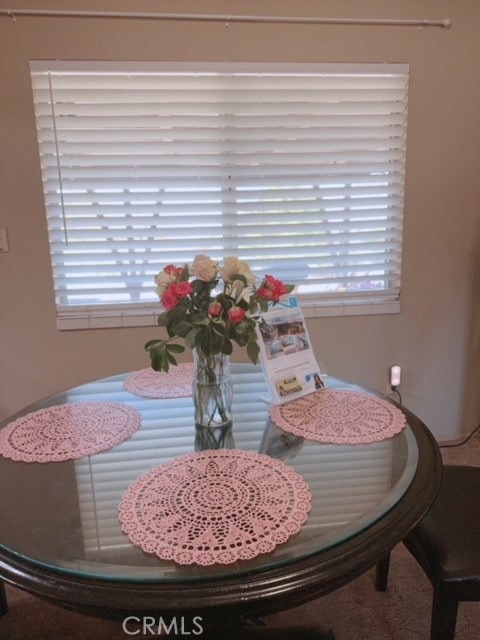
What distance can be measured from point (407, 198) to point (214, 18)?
121cm

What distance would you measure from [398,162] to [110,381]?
1.71 m

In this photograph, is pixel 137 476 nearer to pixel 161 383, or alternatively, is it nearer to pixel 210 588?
pixel 210 588

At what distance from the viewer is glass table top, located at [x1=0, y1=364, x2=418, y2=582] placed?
84cm

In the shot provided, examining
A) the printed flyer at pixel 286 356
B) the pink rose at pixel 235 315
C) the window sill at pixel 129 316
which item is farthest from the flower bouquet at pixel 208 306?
the window sill at pixel 129 316

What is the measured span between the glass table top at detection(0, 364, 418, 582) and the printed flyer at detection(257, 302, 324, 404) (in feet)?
0.29

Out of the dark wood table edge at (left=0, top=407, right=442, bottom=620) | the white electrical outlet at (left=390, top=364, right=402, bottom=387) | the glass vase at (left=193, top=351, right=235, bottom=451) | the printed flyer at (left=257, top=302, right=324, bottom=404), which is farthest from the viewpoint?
the white electrical outlet at (left=390, top=364, right=402, bottom=387)

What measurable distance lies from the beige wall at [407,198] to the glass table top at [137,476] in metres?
1.17

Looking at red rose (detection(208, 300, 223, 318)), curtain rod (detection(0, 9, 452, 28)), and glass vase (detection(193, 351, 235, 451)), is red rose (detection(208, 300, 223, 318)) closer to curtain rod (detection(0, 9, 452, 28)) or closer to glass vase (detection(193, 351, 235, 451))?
glass vase (detection(193, 351, 235, 451))

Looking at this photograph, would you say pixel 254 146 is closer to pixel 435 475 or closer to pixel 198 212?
pixel 198 212

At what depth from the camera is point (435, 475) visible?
1106 mm

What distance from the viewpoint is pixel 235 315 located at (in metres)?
1.20

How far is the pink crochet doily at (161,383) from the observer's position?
1.57 meters

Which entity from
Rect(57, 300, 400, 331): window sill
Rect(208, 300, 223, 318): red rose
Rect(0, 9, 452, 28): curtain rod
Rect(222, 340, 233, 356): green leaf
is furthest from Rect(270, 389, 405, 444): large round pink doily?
Rect(0, 9, 452, 28): curtain rod

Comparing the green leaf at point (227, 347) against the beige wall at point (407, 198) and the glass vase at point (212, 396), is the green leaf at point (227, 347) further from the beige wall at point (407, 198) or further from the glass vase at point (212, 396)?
the beige wall at point (407, 198)
